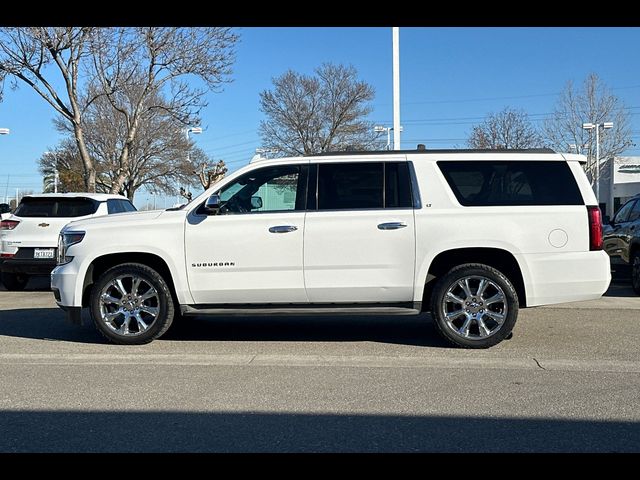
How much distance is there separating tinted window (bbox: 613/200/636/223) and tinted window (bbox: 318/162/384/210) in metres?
6.95

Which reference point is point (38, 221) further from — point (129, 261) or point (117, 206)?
point (129, 261)

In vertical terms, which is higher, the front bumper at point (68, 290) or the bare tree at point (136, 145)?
the bare tree at point (136, 145)

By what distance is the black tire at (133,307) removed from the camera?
7086mm

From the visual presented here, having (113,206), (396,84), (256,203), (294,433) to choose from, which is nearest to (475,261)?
(256,203)

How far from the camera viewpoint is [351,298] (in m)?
6.95

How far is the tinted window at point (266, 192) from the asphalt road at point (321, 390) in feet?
4.92

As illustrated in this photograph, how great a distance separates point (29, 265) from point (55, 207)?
1165mm

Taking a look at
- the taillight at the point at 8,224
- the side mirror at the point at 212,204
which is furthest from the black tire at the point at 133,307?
the taillight at the point at 8,224

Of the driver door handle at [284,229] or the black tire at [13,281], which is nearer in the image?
the driver door handle at [284,229]

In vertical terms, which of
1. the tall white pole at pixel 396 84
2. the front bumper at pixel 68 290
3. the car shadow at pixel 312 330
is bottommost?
the car shadow at pixel 312 330

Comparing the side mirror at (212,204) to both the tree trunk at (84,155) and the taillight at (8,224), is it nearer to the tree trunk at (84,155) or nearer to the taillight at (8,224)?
the taillight at (8,224)

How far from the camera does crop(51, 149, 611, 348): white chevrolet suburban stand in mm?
6840

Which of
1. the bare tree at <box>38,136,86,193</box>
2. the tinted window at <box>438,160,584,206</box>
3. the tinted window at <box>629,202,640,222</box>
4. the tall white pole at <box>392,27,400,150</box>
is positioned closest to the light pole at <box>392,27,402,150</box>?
the tall white pole at <box>392,27,400,150</box>
